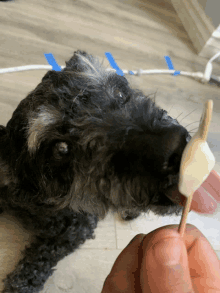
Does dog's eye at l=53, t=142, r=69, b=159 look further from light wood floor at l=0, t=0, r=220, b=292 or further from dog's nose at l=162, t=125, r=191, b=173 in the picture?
light wood floor at l=0, t=0, r=220, b=292

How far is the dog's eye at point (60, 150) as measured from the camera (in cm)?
110

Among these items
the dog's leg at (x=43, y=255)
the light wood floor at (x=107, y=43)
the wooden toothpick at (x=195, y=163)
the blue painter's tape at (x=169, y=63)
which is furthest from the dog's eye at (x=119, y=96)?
the blue painter's tape at (x=169, y=63)

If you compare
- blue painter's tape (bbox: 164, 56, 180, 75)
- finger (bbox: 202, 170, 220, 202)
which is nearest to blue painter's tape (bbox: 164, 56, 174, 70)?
blue painter's tape (bbox: 164, 56, 180, 75)

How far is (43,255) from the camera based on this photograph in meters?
1.46

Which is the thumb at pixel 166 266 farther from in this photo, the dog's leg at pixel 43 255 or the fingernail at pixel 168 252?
the dog's leg at pixel 43 255

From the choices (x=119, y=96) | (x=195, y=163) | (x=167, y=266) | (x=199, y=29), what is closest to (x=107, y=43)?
(x=199, y=29)

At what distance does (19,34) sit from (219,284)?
9.02 feet

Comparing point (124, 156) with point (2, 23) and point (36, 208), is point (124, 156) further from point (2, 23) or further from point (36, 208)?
point (2, 23)

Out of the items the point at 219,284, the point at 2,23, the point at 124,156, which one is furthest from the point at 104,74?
the point at 2,23

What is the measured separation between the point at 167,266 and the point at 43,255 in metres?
0.87

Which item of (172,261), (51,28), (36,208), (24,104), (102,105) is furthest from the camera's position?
(51,28)

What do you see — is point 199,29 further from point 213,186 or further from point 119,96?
point 213,186

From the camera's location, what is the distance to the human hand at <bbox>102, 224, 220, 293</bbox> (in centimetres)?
84

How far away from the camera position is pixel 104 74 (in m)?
1.36
